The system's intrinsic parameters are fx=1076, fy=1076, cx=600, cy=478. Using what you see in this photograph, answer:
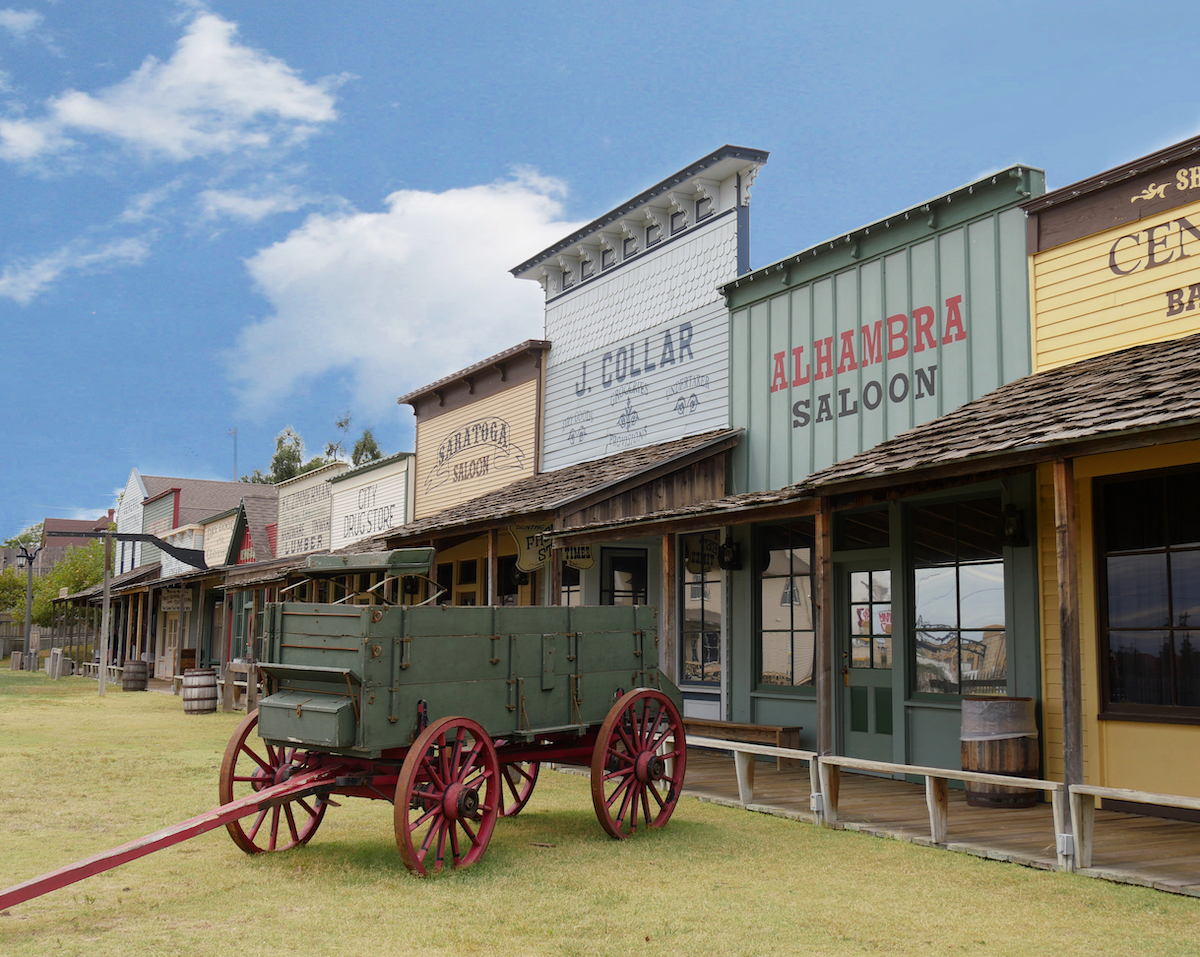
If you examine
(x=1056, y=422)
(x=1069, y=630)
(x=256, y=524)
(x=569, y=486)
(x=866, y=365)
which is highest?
(x=866, y=365)

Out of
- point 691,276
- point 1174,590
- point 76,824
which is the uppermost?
point 691,276

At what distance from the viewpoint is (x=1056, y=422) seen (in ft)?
22.0

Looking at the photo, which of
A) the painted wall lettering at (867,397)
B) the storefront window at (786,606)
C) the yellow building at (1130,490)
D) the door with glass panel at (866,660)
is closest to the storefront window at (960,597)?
the door with glass panel at (866,660)

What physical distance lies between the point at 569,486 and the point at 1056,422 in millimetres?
6684

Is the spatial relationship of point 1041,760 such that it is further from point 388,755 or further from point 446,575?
point 446,575

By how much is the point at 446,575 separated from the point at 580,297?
211 inches

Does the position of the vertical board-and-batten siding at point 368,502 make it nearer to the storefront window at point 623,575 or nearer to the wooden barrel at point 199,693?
the wooden barrel at point 199,693

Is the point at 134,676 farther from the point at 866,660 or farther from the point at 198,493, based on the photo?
the point at 866,660

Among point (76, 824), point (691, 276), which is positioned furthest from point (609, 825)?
point (691, 276)

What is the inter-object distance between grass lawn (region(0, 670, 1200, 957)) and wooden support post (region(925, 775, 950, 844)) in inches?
7.2

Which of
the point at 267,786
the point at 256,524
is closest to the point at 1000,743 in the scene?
the point at 267,786

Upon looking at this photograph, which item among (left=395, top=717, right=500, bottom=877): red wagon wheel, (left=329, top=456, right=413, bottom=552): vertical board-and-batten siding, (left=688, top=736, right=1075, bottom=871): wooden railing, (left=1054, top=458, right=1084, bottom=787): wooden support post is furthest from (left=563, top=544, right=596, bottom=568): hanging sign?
(left=329, top=456, right=413, bottom=552): vertical board-and-batten siding

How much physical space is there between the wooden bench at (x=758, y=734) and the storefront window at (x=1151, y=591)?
10.3ft

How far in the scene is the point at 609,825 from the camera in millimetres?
6973
